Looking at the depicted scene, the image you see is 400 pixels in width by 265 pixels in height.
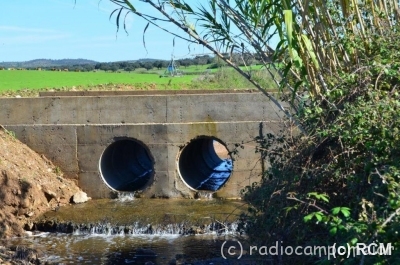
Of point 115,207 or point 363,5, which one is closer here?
point 363,5

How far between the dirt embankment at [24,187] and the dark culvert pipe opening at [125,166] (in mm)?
983

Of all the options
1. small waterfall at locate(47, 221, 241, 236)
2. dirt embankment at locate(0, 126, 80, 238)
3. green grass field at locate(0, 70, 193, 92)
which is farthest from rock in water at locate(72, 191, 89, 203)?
green grass field at locate(0, 70, 193, 92)

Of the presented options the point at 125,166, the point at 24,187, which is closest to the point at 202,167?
the point at 125,166

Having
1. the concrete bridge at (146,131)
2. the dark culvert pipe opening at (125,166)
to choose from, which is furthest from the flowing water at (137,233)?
the dark culvert pipe opening at (125,166)

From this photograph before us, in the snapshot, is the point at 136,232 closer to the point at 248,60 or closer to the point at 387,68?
the point at 248,60

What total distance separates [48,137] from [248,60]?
303 inches

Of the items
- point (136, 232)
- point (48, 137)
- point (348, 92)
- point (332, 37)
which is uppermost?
point (332, 37)

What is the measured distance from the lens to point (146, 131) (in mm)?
12867

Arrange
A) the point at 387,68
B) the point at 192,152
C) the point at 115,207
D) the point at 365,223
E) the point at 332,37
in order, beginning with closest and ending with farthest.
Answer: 1. the point at 365,223
2. the point at 387,68
3. the point at 332,37
4. the point at 115,207
5. the point at 192,152

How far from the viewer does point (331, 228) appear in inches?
145

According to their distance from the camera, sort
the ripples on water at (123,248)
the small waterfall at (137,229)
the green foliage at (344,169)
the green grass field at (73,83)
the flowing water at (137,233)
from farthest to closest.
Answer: the green grass field at (73,83) → the small waterfall at (137,229) → the flowing water at (137,233) → the ripples on water at (123,248) → the green foliage at (344,169)

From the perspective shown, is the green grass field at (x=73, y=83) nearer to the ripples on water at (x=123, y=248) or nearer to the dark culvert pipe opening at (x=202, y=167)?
the dark culvert pipe opening at (x=202, y=167)

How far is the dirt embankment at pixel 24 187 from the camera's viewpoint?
11.1 meters

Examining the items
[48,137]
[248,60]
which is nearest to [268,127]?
[48,137]
